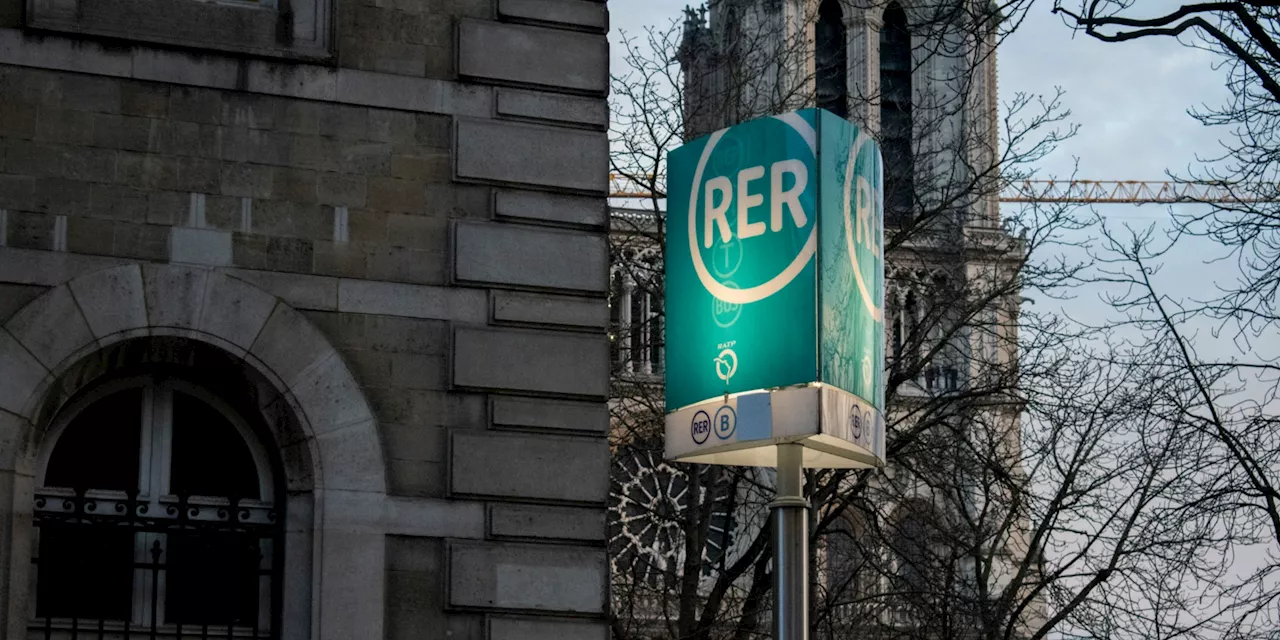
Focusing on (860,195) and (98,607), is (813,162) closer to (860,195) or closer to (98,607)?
(860,195)

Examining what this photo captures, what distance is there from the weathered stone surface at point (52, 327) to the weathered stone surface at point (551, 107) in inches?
118

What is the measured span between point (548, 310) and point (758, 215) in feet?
8.55

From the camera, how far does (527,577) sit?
44.3ft

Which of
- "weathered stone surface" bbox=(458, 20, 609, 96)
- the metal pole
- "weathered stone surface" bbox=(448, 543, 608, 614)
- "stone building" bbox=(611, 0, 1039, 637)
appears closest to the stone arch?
"weathered stone surface" bbox=(448, 543, 608, 614)

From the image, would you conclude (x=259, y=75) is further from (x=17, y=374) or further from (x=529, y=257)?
(x=17, y=374)

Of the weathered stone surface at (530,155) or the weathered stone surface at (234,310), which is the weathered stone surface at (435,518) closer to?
the weathered stone surface at (234,310)

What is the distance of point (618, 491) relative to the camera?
29.9m

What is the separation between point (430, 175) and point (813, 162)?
10.6ft

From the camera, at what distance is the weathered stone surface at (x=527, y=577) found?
1333cm

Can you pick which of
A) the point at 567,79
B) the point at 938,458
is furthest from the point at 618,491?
the point at 567,79

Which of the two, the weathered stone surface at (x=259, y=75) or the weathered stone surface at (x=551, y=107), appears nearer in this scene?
the weathered stone surface at (x=259, y=75)

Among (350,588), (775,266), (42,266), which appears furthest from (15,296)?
(775,266)

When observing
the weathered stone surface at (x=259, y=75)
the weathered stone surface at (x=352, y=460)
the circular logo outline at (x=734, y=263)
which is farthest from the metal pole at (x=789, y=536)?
the weathered stone surface at (x=259, y=75)

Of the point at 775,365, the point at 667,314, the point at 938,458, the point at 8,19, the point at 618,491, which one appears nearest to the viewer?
the point at 775,365
